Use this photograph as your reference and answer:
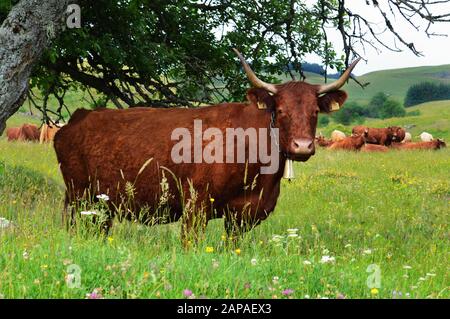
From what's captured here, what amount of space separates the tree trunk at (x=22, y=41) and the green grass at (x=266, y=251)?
58.6 inches

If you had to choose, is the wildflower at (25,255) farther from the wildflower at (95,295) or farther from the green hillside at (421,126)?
the green hillside at (421,126)

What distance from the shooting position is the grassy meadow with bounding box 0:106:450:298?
4.60 m

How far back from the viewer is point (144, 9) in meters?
12.4

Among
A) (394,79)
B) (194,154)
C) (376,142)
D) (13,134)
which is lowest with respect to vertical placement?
(376,142)

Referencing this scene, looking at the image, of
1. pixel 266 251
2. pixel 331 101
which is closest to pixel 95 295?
pixel 266 251

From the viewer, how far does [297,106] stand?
7195 millimetres

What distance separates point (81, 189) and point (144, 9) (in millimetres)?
4989

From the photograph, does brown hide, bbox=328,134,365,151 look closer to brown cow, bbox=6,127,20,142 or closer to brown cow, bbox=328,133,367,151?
brown cow, bbox=328,133,367,151

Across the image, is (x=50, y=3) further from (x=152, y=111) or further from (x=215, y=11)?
(x=215, y=11)

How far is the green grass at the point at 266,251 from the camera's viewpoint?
4.63 m

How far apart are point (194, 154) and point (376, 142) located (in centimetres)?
2687

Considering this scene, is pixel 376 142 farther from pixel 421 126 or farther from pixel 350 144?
pixel 421 126

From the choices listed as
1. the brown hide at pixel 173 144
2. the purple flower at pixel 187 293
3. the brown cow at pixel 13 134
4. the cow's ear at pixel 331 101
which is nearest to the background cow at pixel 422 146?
the brown cow at pixel 13 134
